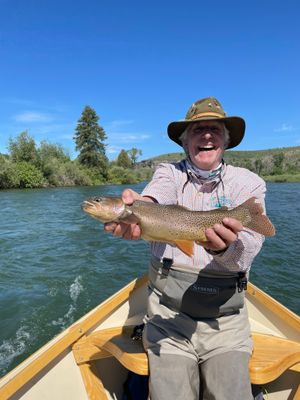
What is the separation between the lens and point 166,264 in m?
3.37

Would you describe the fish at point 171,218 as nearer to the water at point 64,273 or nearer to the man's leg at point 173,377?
the man's leg at point 173,377

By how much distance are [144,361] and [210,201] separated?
63.9 inches

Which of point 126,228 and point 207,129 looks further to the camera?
point 207,129

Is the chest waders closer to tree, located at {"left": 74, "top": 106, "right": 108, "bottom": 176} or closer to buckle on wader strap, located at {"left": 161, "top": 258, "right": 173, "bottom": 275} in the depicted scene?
buckle on wader strap, located at {"left": 161, "top": 258, "right": 173, "bottom": 275}

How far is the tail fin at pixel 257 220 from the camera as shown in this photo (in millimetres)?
2941

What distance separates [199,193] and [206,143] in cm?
51

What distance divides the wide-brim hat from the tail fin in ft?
3.13

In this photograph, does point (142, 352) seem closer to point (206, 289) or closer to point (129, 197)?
point (206, 289)

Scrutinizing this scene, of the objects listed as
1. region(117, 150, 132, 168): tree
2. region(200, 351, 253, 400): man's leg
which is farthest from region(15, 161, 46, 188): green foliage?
region(117, 150, 132, 168): tree

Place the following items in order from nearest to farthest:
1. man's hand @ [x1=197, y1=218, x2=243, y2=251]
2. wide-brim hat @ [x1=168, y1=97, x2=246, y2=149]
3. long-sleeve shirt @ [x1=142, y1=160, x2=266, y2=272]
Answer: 1. man's hand @ [x1=197, y1=218, x2=243, y2=251]
2. long-sleeve shirt @ [x1=142, y1=160, x2=266, y2=272]
3. wide-brim hat @ [x1=168, y1=97, x2=246, y2=149]

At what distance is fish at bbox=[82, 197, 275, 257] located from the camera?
115 inches

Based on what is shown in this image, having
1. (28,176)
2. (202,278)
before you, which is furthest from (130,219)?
(28,176)

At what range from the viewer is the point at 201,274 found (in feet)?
10.6

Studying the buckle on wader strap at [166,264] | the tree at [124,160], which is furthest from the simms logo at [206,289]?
the tree at [124,160]
